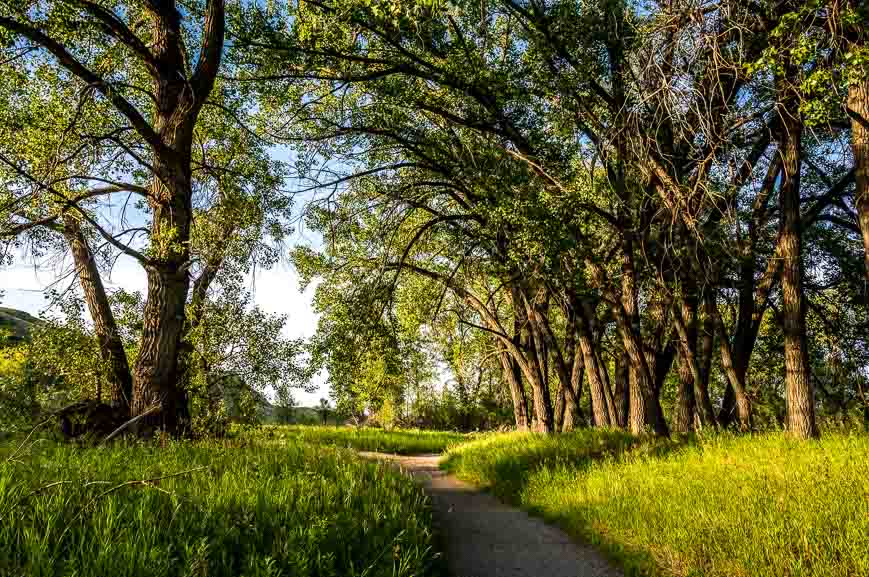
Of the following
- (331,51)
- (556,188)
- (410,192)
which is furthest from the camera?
(410,192)

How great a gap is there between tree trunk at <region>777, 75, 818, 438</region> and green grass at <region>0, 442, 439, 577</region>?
7.08 meters

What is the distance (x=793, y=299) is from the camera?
30.1ft

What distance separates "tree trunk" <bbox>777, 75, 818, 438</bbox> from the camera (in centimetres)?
888

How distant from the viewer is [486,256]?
1564cm

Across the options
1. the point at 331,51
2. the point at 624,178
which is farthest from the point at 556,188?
the point at 331,51

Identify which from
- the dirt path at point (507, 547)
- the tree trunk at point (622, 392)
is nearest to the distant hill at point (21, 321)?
the dirt path at point (507, 547)

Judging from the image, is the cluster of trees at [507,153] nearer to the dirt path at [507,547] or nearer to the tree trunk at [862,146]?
the tree trunk at [862,146]

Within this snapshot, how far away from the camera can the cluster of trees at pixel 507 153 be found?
813cm

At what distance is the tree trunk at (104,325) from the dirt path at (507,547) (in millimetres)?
6935

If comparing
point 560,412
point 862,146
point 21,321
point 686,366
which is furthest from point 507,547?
point 21,321

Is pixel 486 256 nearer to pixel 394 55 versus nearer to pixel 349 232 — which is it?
pixel 349 232

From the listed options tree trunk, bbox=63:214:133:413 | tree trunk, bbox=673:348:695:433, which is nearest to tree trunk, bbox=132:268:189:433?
tree trunk, bbox=63:214:133:413

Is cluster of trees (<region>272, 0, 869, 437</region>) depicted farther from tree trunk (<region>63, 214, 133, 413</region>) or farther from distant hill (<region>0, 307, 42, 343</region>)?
distant hill (<region>0, 307, 42, 343</region>)

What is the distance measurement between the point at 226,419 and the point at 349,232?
301 inches
